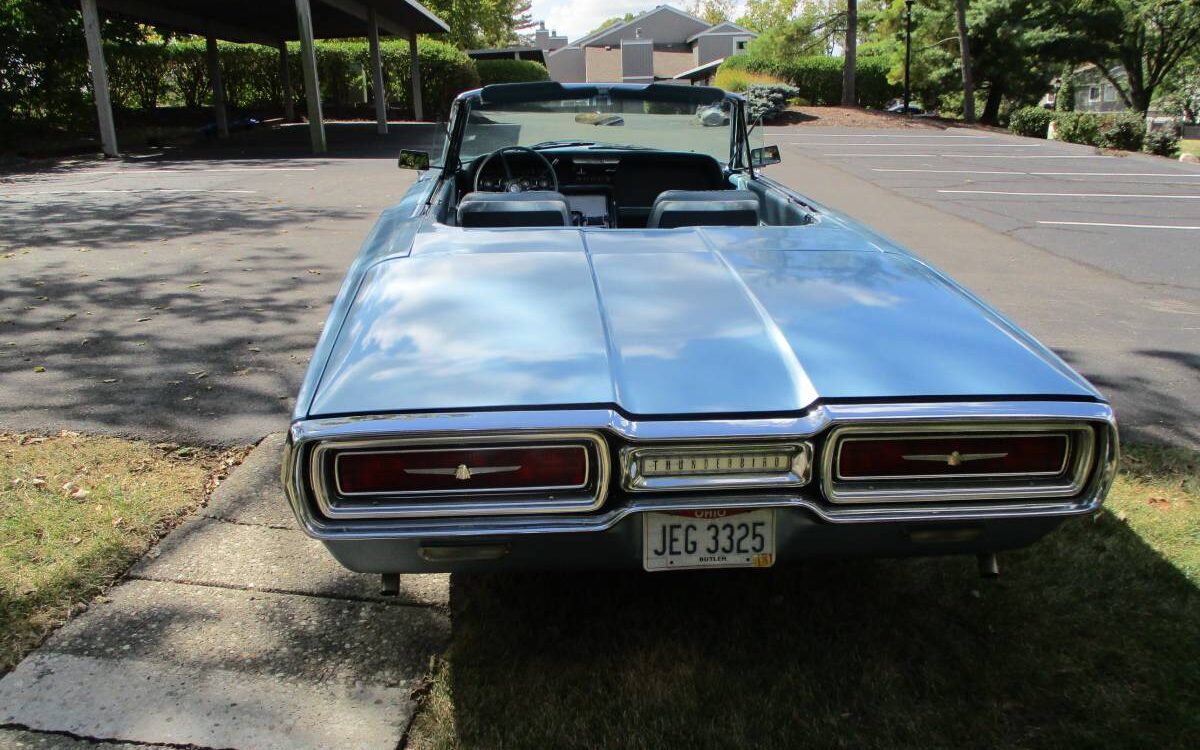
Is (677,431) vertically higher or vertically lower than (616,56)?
lower

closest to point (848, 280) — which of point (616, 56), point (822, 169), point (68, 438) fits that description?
point (68, 438)

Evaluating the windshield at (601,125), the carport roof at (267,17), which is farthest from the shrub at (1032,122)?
the windshield at (601,125)

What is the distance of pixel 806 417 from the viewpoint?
1.83m

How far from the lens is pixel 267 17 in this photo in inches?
805

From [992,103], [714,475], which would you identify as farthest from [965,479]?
[992,103]

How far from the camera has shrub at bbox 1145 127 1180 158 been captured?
777 inches

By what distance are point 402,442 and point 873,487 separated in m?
1.01

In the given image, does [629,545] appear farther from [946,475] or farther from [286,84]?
[286,84]

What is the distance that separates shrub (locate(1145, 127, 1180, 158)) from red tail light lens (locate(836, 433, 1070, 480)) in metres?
21.8

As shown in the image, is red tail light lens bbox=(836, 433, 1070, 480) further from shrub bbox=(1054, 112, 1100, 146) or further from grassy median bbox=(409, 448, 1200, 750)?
shrub bbox=(1054, 112, 1100, 146)

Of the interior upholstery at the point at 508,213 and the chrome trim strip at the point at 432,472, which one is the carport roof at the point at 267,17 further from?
the chrome trim strip at the point at 432,472

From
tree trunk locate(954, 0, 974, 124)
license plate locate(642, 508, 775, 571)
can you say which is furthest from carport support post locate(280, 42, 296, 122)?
license plate locate(642, 508, 775, 571)

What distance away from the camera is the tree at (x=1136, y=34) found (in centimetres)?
2902

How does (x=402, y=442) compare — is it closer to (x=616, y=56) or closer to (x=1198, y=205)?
(x=1198, y=205)
